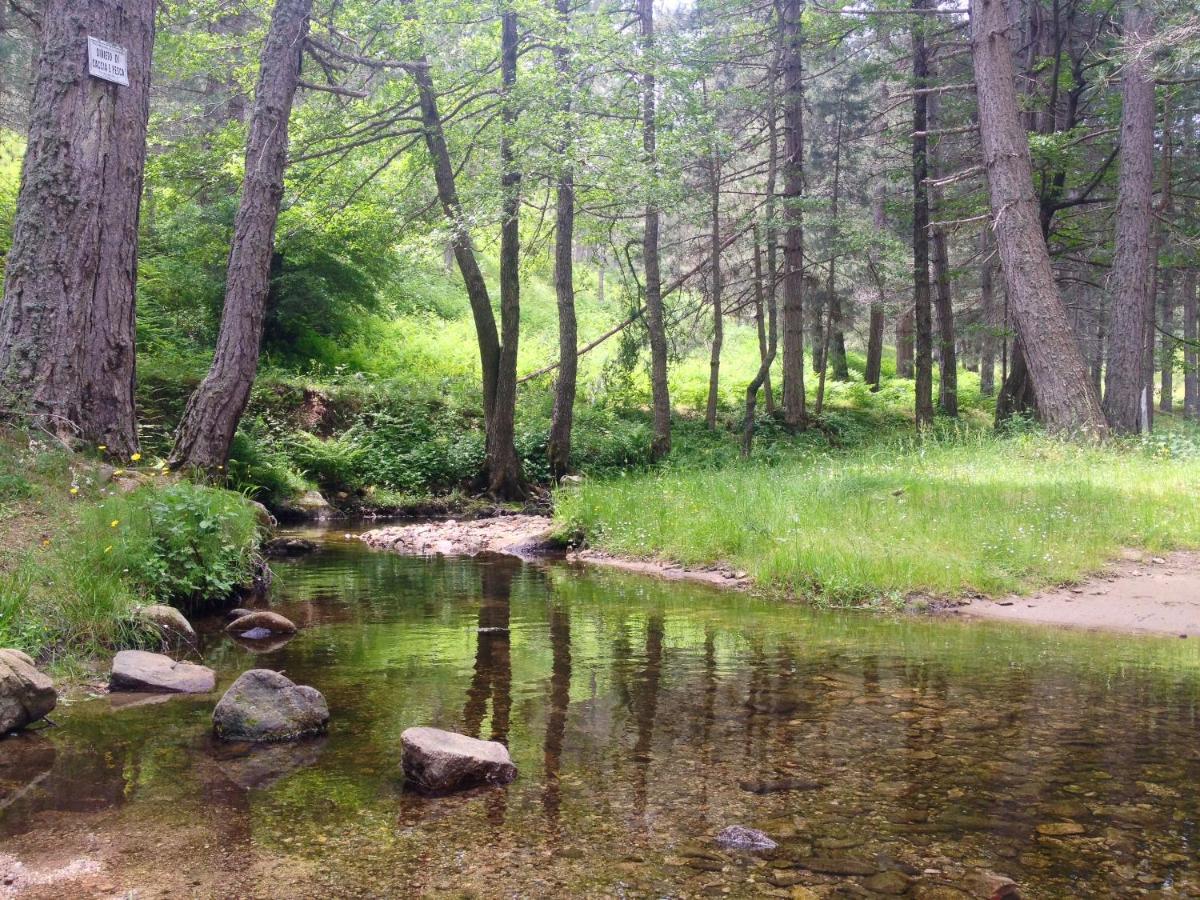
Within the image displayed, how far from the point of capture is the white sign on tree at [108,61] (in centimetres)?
796

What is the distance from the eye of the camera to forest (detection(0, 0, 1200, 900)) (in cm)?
354

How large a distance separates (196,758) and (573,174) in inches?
529

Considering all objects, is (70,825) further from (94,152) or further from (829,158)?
(829,158)

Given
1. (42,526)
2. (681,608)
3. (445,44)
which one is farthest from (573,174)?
(42,526)

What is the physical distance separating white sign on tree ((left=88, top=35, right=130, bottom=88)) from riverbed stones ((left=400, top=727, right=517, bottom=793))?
7192mm

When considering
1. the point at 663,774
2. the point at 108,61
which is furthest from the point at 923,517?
the point at 108,61

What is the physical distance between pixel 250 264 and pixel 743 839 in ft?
28.4

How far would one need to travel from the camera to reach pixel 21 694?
14.1 feet

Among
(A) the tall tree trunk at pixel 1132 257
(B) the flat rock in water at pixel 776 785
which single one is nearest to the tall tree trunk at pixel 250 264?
(B) the flat rock in water at pixel 776 785

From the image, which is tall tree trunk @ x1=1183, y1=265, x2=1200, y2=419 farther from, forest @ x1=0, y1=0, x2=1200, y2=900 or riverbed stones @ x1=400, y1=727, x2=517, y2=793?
riverbed stones @ x1=400, y1=727, x2=517, y2=793

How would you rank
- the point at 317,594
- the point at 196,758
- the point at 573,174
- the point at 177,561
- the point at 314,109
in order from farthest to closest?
1. the point at 573,174
2. the point at 314,109
3. the point at 317,594
4. the point at 177,561
5. the point at 196,758

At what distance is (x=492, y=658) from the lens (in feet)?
19.2

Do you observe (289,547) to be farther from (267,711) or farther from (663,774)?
(663,774)

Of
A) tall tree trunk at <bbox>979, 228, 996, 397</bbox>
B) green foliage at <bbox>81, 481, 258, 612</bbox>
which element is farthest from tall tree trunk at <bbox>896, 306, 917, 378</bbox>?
green foliage at <bbox>81, 481, 258, 612</bbox>
